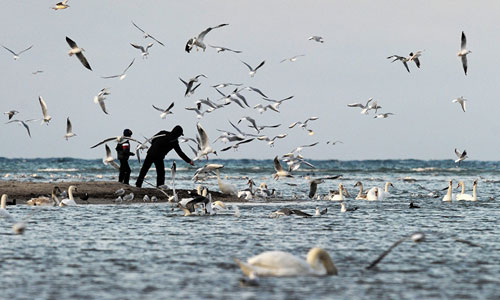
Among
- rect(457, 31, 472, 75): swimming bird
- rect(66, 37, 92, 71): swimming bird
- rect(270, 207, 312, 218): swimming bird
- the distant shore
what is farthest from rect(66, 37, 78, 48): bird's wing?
rect(457, 31, 472, 75): swimming bird

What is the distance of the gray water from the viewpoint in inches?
372

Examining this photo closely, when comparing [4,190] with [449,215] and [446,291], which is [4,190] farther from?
[446,291]

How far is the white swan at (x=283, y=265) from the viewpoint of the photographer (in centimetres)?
1012

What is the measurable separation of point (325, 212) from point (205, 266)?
30.8 feet

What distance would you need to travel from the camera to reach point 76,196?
79.0ft

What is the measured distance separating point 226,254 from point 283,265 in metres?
2.52

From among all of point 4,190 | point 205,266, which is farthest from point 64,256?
point 4,190

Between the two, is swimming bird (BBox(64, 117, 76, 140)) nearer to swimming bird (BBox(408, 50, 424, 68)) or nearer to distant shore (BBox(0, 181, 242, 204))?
distant shore (BBox(0, 181, 242, 204))

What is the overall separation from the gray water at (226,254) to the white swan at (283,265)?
156 mm

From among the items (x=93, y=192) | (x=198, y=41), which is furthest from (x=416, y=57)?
(x=93, y=192)

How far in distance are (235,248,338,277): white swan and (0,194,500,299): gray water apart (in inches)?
6.1

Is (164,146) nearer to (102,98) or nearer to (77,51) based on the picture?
(102,98)

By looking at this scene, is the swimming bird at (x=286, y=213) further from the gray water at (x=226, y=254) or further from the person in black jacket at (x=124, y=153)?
the person in black jacket at (x=124, y=153)

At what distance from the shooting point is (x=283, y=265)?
10125mm
